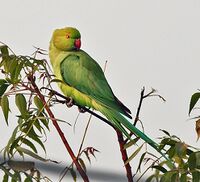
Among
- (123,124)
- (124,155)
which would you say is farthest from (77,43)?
(124,155)

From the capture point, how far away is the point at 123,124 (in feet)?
6.01

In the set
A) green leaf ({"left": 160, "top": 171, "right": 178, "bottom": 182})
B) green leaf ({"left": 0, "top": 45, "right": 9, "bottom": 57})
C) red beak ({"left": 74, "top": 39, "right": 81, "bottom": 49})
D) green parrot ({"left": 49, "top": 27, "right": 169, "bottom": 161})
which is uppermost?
green leaf ({"left": 0, "top": 45, "right": 9, "bottom": 57})

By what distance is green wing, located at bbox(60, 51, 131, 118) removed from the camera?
2059 millimetres

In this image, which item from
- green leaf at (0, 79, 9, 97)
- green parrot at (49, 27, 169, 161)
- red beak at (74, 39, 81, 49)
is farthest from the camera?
red beak at (74, 39, 81, 49)

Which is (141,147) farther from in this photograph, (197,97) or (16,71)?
(16,71)

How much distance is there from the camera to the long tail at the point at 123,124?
5.33 ft

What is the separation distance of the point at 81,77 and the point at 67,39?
0.18 meters

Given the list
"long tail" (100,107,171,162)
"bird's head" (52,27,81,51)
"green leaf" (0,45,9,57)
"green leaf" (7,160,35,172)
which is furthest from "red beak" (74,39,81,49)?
"green leaf" (7,160,35,172)

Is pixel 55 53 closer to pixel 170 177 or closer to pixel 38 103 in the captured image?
pixel 38 103

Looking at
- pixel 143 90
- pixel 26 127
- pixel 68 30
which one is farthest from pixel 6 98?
pixel 68 30

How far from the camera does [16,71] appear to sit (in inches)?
58.5

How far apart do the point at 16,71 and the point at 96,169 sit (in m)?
2.69

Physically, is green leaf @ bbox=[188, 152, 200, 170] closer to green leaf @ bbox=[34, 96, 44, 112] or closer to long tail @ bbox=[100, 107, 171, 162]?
long tail @ bbox=[100, 107, 171, 162]

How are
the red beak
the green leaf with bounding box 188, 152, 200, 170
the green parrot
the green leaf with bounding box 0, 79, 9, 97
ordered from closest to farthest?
the green leaf with bounding box 188, 152, 200, 170 < the green leaf with bounding box 0, 79, 9, 97 < the green parrot < the red beak
